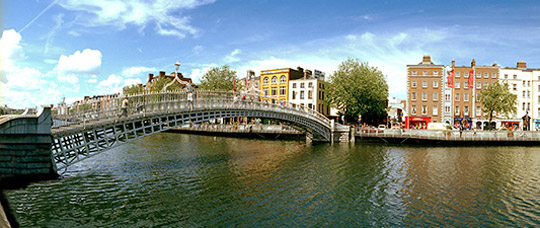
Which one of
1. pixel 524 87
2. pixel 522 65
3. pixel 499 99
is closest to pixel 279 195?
pixel 499 99

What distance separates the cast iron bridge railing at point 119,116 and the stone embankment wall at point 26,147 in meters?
0.63

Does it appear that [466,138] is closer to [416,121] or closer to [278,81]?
[416,121]

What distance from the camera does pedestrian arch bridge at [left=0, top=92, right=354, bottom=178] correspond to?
16.9m

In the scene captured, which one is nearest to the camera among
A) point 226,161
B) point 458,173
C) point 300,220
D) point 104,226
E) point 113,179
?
point 104,226

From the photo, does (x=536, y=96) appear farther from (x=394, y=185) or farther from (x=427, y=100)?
(x=394, y=185)

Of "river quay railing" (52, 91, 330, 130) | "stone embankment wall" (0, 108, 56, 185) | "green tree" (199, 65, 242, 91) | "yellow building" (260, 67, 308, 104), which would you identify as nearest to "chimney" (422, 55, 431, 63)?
"yellow building" (260, 67, 308, 104)

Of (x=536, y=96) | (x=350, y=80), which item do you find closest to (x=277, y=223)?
(x=350, y=80)

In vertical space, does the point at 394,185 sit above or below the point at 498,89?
below

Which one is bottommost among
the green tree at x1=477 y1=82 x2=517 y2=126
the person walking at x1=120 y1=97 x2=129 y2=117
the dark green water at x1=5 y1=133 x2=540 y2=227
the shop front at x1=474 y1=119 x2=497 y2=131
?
the dark green water at x1=5 y1=133 x2=540 y2=227

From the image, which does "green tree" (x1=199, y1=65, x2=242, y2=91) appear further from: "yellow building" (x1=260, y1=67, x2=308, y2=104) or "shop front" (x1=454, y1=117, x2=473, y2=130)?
"shop front" (x1=454, y1=117, x2=473, y2=130)

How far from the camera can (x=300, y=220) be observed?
1222 cm

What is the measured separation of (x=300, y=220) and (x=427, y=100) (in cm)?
5768

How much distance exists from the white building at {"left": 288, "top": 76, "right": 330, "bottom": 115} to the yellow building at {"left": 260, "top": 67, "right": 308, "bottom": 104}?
1293 millimetres

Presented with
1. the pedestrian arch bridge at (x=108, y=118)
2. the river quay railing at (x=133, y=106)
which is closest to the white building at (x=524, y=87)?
the pedestrian arch bridge at (x=108, y=118)
